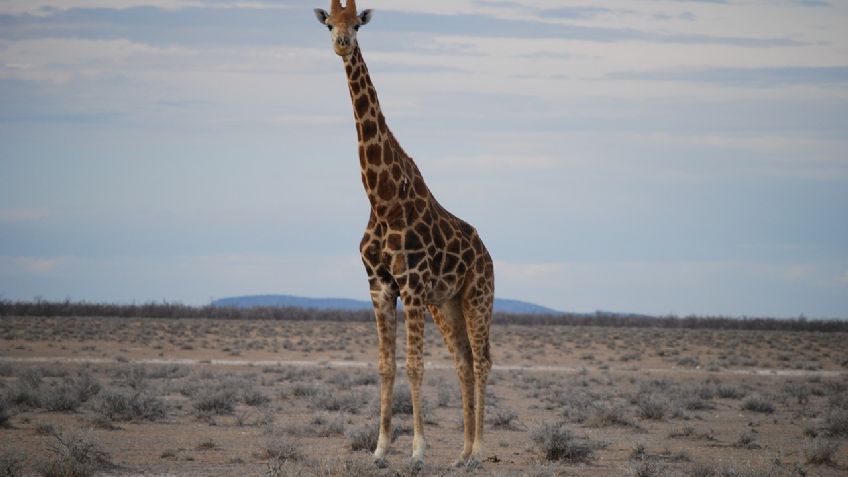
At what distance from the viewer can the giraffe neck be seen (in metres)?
12.2

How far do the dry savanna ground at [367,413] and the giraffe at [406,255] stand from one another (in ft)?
3.01

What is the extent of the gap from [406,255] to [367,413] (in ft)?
29.2

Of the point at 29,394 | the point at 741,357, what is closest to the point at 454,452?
the point at 29,394

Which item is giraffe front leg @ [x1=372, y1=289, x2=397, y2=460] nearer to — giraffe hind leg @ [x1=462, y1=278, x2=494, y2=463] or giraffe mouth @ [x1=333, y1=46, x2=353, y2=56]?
giraffe hind leg @ [x1=462, y1=278, x2=494, y2=463]

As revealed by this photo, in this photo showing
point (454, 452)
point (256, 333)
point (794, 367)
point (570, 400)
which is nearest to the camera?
point (454, 452)

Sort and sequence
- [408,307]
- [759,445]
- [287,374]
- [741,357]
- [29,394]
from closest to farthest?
[408,307], [759,445], [29,394], [287,374], [741,357]

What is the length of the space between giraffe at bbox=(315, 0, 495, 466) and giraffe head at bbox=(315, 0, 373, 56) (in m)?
0.01

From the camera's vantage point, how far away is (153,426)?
57.2ft

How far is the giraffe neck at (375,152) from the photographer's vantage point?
479 inches

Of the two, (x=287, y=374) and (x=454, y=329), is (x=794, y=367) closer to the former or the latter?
(x=287, y=374)

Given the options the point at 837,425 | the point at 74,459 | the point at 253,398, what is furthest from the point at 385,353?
the point at 253,398

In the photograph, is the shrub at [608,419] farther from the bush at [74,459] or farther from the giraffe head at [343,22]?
the giraffe head at [343,22]

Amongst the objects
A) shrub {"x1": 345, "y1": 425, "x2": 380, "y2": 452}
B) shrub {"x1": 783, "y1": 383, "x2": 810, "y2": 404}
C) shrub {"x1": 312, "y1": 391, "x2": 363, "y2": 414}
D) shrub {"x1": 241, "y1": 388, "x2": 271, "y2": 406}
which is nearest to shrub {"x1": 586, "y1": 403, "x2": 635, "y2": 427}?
shrub {"x1": 312, "y1": 391, "x2": 363, "y2": 414}

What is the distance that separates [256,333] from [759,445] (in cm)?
4121
